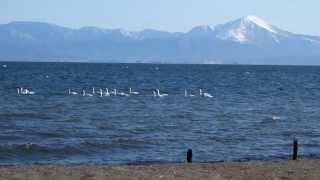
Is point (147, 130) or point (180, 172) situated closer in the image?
point (180, 172)

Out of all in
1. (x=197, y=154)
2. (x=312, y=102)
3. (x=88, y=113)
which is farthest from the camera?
(x=312, y=102)

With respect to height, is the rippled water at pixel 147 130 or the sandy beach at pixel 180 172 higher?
the sandy beach at pixel 180 172

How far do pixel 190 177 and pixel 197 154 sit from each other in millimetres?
7660

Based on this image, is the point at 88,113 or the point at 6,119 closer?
the point at 6,119

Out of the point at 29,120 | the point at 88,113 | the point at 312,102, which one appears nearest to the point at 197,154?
the point at 29,120

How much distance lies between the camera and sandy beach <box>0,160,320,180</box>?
57.0ft

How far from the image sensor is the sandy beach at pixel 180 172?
17375mm

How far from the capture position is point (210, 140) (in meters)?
29.2

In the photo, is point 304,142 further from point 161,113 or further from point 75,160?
point 161,113

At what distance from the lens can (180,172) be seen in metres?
18.3

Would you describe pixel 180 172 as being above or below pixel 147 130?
above

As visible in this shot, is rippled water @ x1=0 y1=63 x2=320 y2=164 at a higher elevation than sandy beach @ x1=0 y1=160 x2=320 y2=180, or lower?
lower

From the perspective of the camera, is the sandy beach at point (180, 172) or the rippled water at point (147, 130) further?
the rippled water at point (147, 130)

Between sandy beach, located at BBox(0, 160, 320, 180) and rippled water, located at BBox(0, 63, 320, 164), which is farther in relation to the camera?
rippled water, located at BBox(0, 63, 320, 164)
